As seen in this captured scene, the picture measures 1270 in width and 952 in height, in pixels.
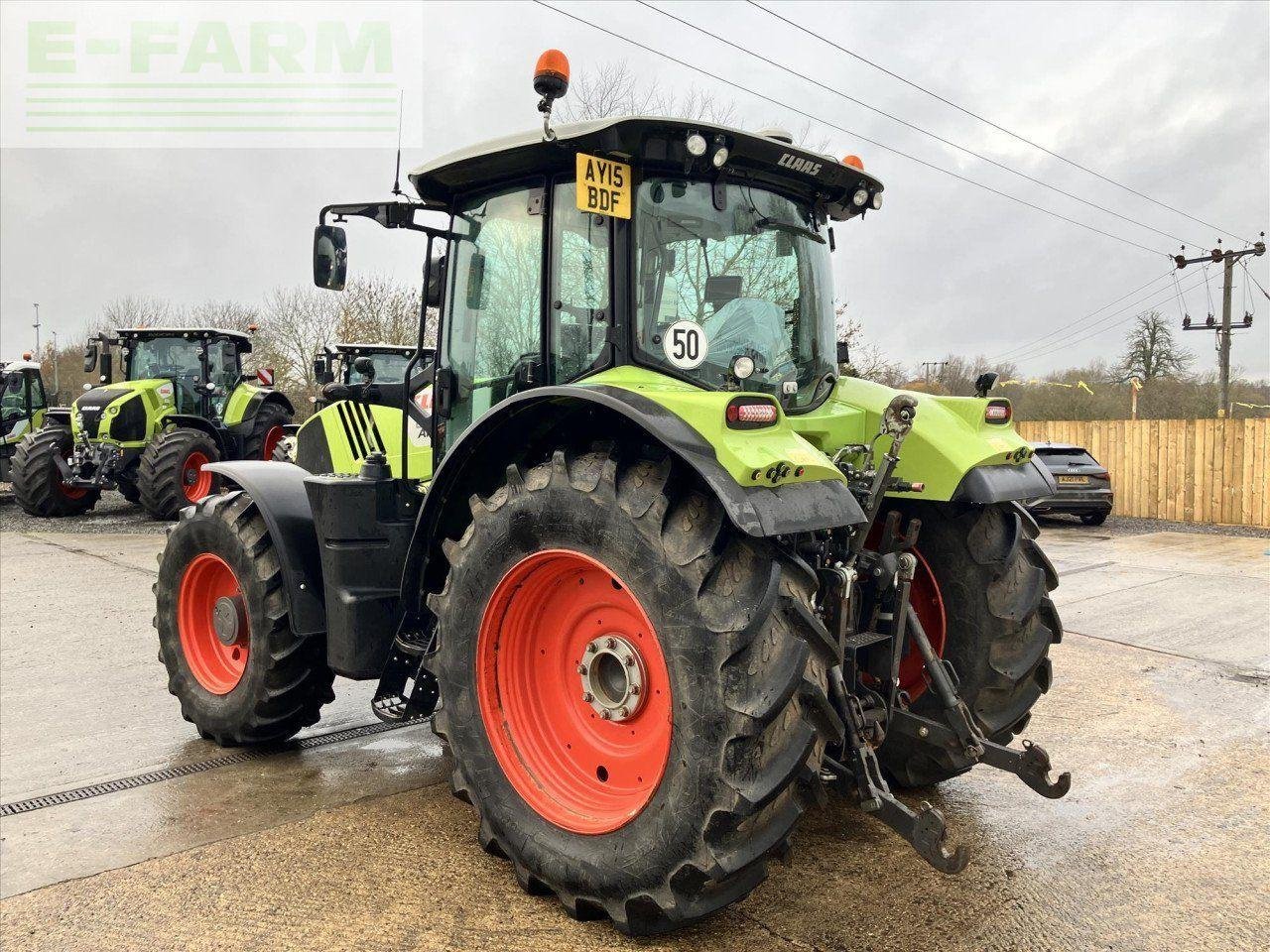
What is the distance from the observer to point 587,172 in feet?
9.71

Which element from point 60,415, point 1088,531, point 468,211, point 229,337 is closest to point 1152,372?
point 1088,531

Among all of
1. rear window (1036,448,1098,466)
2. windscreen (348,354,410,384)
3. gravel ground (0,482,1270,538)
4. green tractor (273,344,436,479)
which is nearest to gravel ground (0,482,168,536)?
gravel ground (0,482,1270,538)

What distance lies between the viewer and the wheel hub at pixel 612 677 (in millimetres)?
2797

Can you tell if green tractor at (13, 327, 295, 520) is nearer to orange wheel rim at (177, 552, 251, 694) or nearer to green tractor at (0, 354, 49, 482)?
green tractor at (0, 354, 49, 482)

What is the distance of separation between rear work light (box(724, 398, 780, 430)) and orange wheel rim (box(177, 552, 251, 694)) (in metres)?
2.90

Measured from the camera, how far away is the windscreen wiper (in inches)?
133

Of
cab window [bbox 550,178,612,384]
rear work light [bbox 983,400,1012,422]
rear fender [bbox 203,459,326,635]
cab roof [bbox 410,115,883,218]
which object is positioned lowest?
rear fender [bbox 203,459,326,635]

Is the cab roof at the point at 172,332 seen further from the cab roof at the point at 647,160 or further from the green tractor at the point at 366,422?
the cab roof at the point at 647,160

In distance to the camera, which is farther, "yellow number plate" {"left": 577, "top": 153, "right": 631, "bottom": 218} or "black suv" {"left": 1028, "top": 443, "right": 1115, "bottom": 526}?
"black suv" {"left": 1028, "top": 443, "right": 1115, "bottom": 526}

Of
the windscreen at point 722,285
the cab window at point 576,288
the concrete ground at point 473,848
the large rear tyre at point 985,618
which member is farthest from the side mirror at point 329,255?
the large rear tyre at point 985,618

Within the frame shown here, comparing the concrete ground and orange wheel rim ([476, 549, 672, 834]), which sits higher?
orange wheel rim ([476, 549, 672, 834])

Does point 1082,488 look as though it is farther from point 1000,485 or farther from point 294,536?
point 294,536

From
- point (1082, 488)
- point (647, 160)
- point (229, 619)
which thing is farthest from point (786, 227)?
point (1082, 488)

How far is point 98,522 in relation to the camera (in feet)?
46.6
